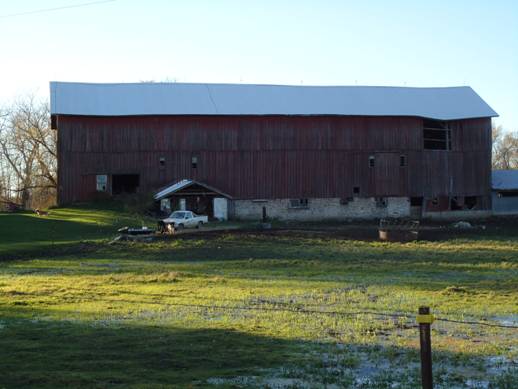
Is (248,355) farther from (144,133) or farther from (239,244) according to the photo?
(144,133)

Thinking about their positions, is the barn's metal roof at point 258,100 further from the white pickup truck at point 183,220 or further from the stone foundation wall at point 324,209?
the white pickup truck at point 183,220

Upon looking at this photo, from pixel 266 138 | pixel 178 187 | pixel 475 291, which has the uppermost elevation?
pixel 266 138

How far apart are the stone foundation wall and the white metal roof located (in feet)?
33.9

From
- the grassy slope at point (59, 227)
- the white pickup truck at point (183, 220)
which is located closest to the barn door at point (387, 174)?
the white pickup truck at point (183, 220)

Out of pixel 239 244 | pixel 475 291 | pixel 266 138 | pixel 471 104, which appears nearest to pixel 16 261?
pixel 239 244

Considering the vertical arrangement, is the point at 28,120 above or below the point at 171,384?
above

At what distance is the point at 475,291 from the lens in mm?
21406

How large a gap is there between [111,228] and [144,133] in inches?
585

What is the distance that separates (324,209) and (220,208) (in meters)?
9.25

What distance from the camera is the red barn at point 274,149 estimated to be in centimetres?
5691

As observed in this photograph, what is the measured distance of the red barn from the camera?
56.9 metres

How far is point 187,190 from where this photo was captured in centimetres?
5506

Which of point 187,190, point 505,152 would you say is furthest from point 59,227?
point 505,152

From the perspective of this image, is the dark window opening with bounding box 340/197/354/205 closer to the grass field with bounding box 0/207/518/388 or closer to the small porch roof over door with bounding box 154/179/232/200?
the small porch roof over door with bounding box 154/179/232/200
